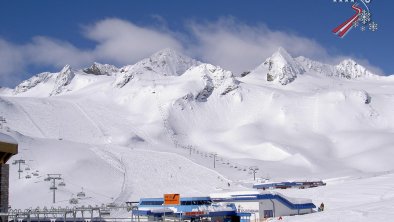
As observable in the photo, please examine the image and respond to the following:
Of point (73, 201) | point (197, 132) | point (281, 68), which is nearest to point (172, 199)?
point (73, 201)

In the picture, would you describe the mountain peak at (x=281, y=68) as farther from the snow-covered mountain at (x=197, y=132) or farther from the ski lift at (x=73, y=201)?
the ski lift at (x=73, y=201)

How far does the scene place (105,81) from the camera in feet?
599

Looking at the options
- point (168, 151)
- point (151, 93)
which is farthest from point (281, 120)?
point (168, 151)

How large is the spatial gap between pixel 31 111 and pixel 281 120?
58434mm

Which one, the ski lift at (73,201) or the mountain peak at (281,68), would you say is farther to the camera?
the mountain peak at (281,68)

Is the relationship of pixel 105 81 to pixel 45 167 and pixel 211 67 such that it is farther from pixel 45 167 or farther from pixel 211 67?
pixel 45 167

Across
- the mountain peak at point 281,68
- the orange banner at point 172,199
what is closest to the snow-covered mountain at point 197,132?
the mountain peak at point 281,68

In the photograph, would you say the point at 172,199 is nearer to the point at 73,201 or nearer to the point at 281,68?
the point at 73,201

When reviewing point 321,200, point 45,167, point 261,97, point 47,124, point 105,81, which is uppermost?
point 105,81

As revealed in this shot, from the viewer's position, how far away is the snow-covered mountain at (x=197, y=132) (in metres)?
69.1

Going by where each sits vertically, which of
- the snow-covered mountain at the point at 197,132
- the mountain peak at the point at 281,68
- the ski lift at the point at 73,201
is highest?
the mountain peak at the point at 281,68

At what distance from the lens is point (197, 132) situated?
427 ft

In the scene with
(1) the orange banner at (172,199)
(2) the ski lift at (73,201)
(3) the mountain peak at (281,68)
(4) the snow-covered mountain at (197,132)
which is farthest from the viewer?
(3) the mountain peak at (281,68)

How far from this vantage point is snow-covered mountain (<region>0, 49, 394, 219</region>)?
69.1 m
